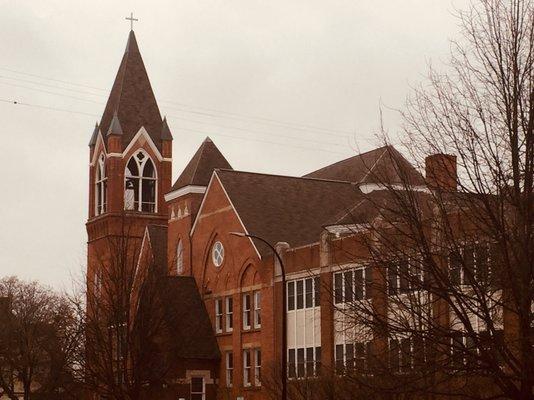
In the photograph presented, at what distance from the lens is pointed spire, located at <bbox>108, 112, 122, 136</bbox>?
84750mm

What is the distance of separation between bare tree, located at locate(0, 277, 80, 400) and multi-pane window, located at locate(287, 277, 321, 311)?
720 inches

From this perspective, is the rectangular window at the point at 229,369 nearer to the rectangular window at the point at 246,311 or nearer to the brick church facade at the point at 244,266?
the brick church facade at the point at 244,266

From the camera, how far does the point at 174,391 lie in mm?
55844

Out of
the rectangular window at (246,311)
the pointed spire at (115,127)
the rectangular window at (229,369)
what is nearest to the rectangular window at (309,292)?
the rectangular window at (246,311)

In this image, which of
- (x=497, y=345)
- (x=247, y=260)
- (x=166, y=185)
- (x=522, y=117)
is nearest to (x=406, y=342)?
(x=497, y=345)

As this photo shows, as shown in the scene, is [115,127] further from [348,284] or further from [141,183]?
[348,284]

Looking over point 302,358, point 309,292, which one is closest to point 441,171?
point 309,292

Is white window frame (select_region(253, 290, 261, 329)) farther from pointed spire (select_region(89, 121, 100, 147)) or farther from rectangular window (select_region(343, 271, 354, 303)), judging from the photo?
pointed spire (select_region(89, 121, 100, 147))

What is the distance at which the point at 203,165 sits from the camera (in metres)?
68.4

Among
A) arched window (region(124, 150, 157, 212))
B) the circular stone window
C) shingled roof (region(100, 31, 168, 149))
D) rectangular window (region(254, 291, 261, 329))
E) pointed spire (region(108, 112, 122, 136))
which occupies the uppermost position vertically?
shingled roof (region(100, 31, 168, 149))

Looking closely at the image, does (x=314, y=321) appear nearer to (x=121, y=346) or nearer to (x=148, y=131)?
(x=121, y=346)

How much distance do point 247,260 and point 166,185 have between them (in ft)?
106

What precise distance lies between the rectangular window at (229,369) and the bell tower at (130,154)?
28.4 m

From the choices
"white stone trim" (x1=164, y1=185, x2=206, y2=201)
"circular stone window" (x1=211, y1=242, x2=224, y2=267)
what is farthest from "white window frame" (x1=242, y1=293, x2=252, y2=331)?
"white stone trim" (x1=164, y1=185, x2=206, y2=201)
